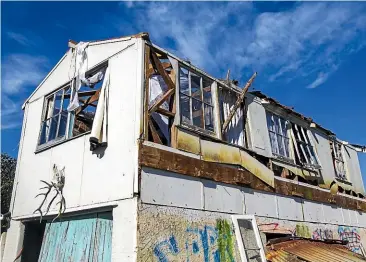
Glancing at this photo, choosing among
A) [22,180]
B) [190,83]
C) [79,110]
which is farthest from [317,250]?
[22,180]

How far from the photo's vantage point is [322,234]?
10078 millimetres

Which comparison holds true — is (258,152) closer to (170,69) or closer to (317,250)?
(317,250)

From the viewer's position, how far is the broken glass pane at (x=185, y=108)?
7.32 meters

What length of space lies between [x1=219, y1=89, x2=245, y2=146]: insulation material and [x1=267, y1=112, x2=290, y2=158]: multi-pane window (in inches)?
57.5

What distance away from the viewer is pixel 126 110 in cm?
641

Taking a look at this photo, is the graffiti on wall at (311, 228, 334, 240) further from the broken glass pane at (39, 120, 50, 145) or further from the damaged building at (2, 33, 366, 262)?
the broken glass pane at (39, 120, 50, 145)

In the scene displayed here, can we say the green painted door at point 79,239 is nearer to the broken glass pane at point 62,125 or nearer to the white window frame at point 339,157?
the broken glass pane at point 62,125

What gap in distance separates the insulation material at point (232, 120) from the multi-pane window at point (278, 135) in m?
1.46

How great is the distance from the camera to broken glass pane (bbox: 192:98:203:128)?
774 centimetres

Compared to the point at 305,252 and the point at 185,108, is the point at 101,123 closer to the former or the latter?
the point at 185,108

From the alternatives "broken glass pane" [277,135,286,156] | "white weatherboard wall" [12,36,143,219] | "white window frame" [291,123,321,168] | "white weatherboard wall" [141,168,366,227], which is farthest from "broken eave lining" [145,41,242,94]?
"white window frame" [291,123,321,168]

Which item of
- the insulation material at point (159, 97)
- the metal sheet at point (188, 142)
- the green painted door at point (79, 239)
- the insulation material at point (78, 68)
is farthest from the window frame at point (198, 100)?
Answer: the green painted door at point (79, 239)

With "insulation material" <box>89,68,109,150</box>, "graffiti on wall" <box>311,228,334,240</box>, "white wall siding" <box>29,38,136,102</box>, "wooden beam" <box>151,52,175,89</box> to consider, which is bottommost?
"graffiti on wall" <box>311,228,334,240</box>

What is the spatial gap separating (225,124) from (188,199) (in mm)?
2712
